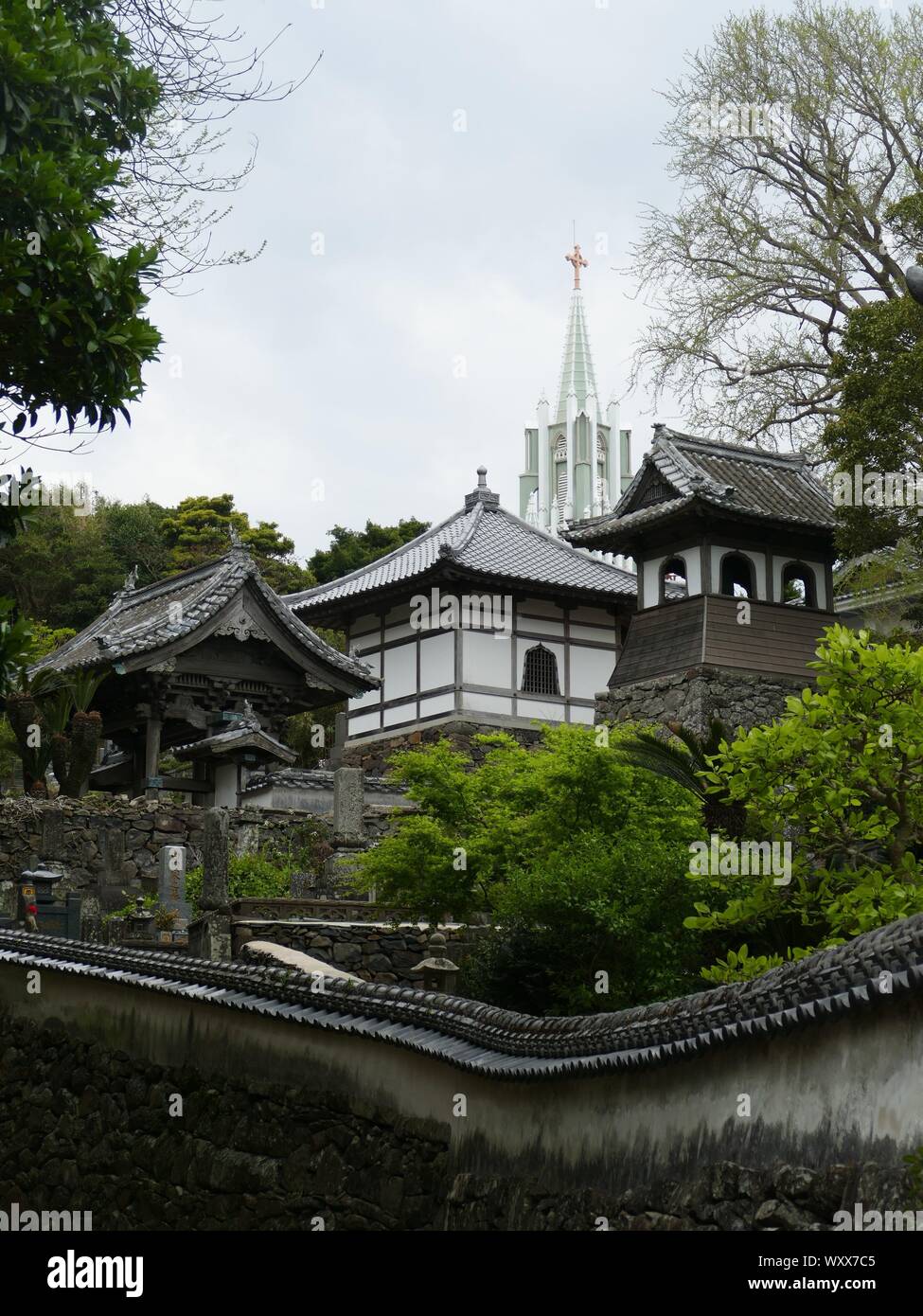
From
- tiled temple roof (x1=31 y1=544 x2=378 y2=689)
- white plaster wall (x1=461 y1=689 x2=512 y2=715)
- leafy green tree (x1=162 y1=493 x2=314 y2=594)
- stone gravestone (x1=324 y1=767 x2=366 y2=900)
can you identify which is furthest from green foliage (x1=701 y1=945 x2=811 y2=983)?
leafy green tree (x1=162 y1=493 x2=314 y2=594)

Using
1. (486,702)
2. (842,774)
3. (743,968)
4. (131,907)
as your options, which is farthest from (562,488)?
(743,968)

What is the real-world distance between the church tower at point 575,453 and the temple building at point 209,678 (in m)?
48.5

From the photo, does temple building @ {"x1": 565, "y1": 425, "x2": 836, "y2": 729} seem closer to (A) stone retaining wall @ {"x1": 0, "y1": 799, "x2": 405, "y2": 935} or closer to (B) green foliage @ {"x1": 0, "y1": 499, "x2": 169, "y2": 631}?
(A) stone retaining wall @ {"x1": 0, "y1": 799, "x2": 405, "y2": 935}

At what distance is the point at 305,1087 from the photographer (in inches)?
442

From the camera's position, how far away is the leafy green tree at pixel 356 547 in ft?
166

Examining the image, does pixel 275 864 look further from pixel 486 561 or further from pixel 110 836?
pixel 486 561

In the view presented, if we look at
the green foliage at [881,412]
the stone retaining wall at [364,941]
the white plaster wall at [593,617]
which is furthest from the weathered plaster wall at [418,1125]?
the white plaster wall at [593,617]

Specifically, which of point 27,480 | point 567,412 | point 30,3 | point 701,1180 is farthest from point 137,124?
point 567,412

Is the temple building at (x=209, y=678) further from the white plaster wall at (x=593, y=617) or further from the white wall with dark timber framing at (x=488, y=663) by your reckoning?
the white plaster wall at (x=593, y=617)

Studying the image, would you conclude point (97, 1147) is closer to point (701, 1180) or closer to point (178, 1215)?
point (178, 1215)

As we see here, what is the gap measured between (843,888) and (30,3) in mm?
8675

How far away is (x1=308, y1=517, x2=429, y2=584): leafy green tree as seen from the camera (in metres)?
50.5

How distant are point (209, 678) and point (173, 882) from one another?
735 cm

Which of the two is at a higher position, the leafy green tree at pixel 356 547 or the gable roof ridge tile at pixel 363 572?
the leafy green tree at pixel 356 547
